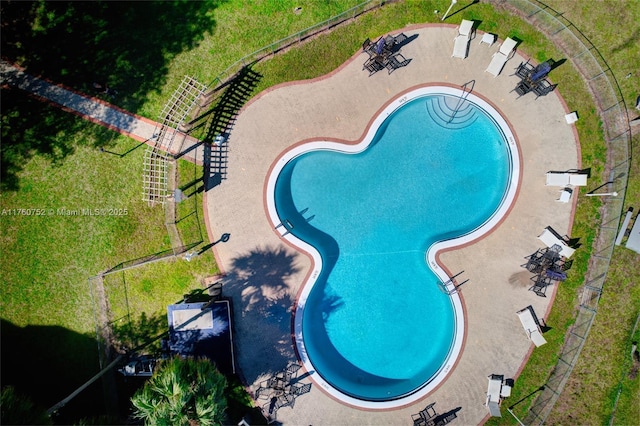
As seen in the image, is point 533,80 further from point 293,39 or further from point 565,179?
point 293,39

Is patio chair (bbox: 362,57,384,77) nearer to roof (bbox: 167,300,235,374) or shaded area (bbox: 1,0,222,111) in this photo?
shaded area (bbox: 1,0,222,111)

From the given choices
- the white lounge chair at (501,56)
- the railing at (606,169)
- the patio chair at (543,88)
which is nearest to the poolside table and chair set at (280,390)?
the railing at (606,169)

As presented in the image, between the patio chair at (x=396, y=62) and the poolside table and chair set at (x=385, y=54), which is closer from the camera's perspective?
the poolside table and chair set at (x=385, y=54)

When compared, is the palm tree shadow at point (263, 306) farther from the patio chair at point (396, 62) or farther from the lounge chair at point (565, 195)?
the lounge chair at point (565, 195)

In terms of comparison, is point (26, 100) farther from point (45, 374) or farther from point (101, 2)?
point (45, 374)

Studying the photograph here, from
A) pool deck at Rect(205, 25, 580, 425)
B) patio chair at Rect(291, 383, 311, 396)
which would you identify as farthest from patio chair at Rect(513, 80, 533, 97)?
patio chair at Rect(291, 383, 311, 396)

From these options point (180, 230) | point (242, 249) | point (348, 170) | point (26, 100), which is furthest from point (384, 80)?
point (26, 100)
